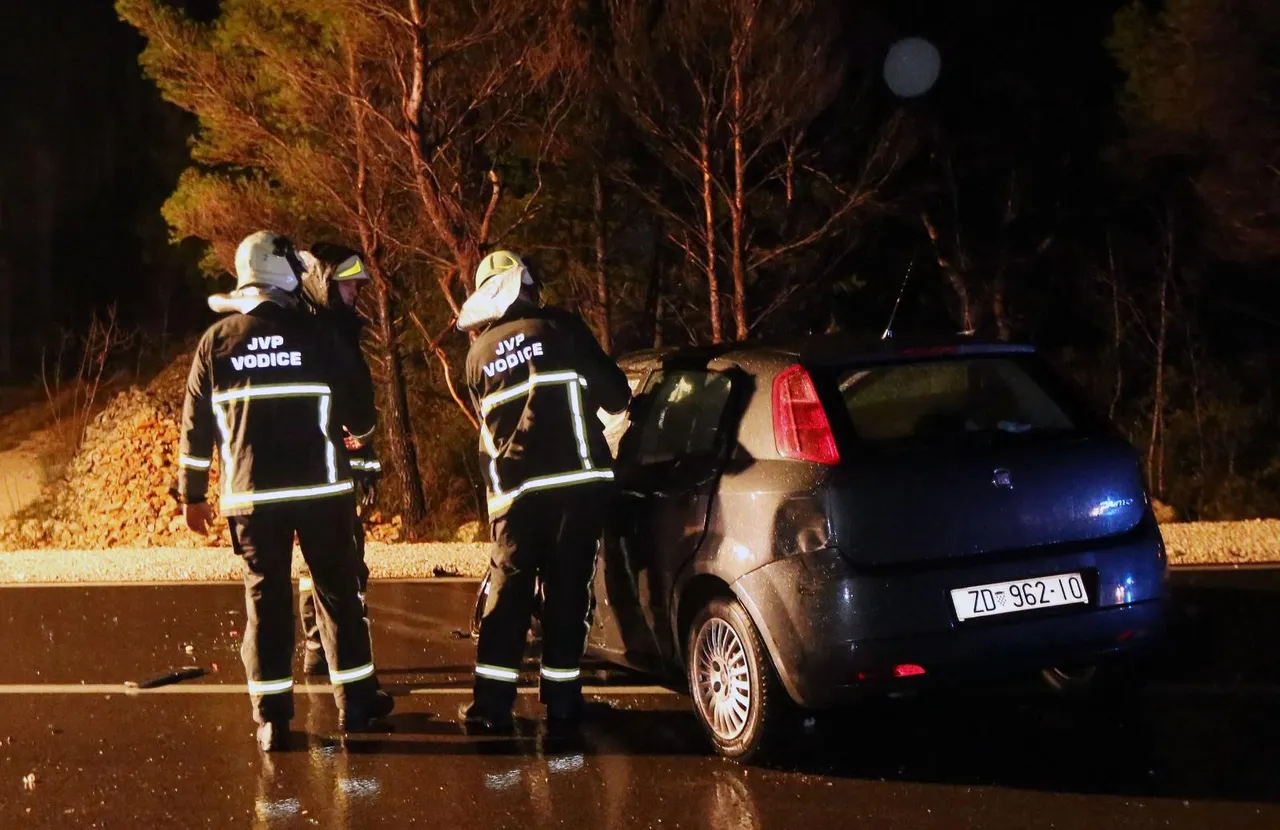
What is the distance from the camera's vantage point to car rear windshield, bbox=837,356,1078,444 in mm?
5477

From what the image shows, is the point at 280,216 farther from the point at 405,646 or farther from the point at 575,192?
the point at 405,646

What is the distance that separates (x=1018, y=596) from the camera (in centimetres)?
511

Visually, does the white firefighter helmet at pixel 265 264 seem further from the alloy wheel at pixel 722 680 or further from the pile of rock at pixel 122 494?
the pile of rock at pixel 122 494

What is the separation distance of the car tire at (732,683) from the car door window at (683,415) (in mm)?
696

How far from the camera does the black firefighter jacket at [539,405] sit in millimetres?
5871

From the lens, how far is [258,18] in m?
13.8

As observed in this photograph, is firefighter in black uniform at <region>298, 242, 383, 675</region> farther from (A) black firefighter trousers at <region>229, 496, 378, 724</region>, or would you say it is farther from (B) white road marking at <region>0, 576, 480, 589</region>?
(B) white road marking at <region>0, 576, 480, 589</region>

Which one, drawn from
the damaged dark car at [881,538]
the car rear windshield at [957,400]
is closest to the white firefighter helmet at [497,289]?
the damaged dark car at [881,538]

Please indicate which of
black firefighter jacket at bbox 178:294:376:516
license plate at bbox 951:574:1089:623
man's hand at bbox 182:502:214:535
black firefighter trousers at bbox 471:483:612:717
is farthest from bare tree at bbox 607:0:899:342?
license plate at bbox 951:574:1089:623

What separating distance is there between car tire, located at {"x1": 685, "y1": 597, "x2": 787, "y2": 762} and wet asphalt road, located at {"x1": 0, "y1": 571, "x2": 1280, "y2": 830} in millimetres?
112

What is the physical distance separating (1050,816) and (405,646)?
4077 millimetres

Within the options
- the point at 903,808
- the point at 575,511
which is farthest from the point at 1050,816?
the point at 575,511

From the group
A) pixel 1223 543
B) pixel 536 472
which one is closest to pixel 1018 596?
pixel 536 472

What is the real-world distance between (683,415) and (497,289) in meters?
0.95
